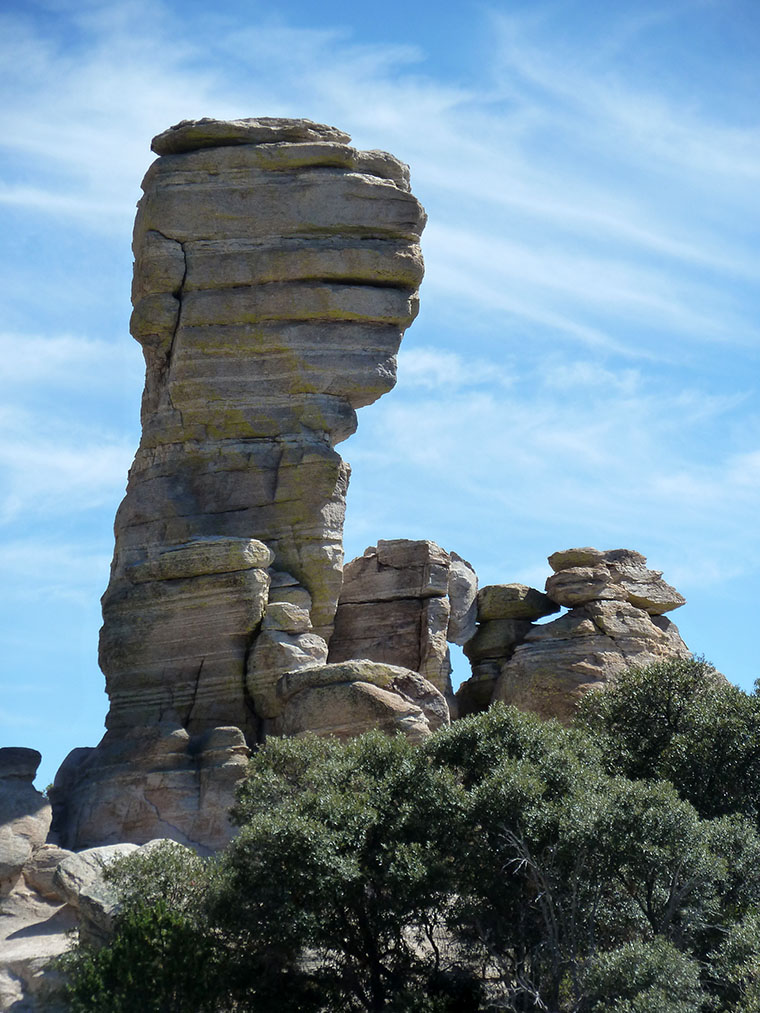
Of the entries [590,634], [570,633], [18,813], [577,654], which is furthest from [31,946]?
[590,634]

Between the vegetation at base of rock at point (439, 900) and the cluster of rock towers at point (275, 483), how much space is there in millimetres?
11120

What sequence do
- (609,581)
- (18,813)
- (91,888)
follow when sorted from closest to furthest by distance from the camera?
(91,888) < (18,813) < (609,581)

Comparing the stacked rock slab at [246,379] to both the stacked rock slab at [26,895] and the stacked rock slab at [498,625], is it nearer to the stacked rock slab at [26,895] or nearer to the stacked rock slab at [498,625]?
the stacked rock slab at [26,895]

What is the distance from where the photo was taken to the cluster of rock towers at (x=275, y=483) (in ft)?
172

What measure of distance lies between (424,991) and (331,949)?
108 inches

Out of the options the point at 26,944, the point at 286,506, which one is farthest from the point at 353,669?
the point at 26,944

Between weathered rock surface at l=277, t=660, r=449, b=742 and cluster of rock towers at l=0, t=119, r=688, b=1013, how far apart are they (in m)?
0.64

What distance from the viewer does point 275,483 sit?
56.9m

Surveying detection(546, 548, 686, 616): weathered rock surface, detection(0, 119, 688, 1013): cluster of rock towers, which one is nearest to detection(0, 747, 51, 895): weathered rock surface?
detection(0, 119, 688, 1013): cluster of rock towers

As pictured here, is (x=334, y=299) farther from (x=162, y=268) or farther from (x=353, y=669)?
(x=353, y=669)

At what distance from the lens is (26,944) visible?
42.6 meters

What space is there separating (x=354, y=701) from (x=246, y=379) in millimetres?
14629

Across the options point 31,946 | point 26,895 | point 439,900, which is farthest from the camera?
point 26,895

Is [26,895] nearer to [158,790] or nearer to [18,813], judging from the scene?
[18,813]
